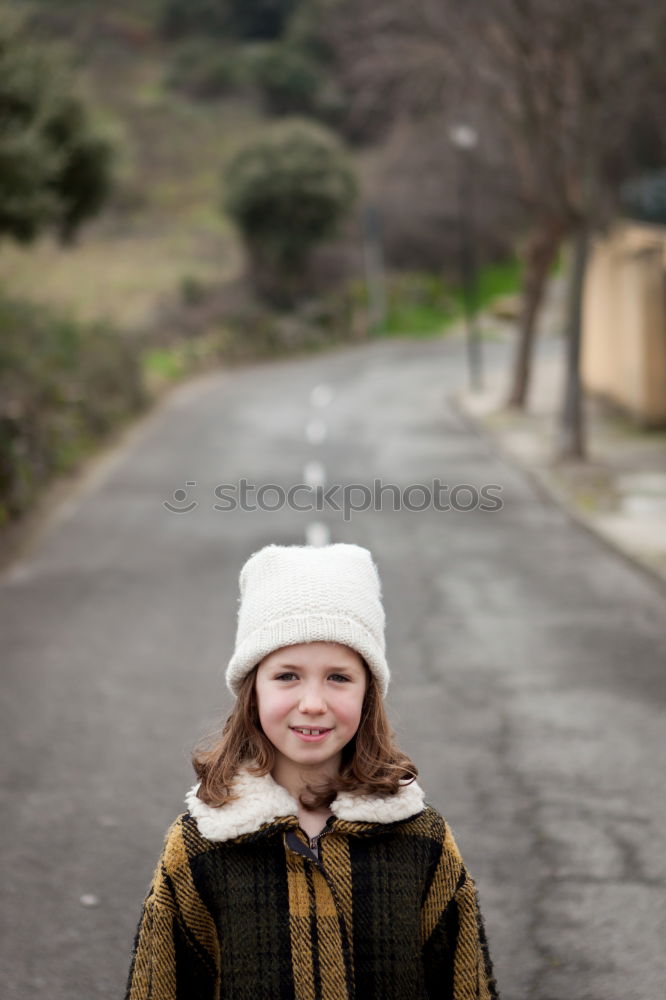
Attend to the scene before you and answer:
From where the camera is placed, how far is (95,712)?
8461 millimetres

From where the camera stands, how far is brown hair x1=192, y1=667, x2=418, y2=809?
2729 millimetres

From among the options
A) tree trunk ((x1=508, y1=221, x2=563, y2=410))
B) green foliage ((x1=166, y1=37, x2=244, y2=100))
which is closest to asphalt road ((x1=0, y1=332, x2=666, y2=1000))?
tree trunk ((x1=508, y1=221, x2=563, y2=410))

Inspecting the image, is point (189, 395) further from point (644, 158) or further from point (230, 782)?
point (230, 782)

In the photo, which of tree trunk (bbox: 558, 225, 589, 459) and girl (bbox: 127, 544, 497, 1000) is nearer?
girl (bbox: 127, 544, 497, 1000)

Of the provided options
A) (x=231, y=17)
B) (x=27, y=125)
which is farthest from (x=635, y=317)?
(x=231, y=17)

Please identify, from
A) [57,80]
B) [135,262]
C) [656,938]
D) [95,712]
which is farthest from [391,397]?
[656,938]

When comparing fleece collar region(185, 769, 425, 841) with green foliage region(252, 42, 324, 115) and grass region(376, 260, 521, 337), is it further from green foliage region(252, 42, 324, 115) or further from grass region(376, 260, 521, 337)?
green foliage region(252, 42, 324, 115)

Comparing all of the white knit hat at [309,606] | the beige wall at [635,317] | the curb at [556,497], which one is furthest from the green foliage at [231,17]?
the white knit hat at [309,606]

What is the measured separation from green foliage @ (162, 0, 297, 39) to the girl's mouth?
7486cm

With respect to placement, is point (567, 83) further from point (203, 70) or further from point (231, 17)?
point (231, 17)

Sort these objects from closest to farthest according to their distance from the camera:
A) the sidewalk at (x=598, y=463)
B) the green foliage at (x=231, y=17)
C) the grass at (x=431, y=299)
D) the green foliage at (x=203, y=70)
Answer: the sidewalk at (x=598, y=463) → the grass at (x=431, y=299) → the green foliage at (x=203, y=70) → the green foliage at (x=231, y=17)

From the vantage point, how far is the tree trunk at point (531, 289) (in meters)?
23.6

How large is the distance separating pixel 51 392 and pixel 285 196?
28.4 m

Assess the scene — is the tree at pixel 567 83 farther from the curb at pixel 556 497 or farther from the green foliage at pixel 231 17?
the green foliage at pixel 231 17
